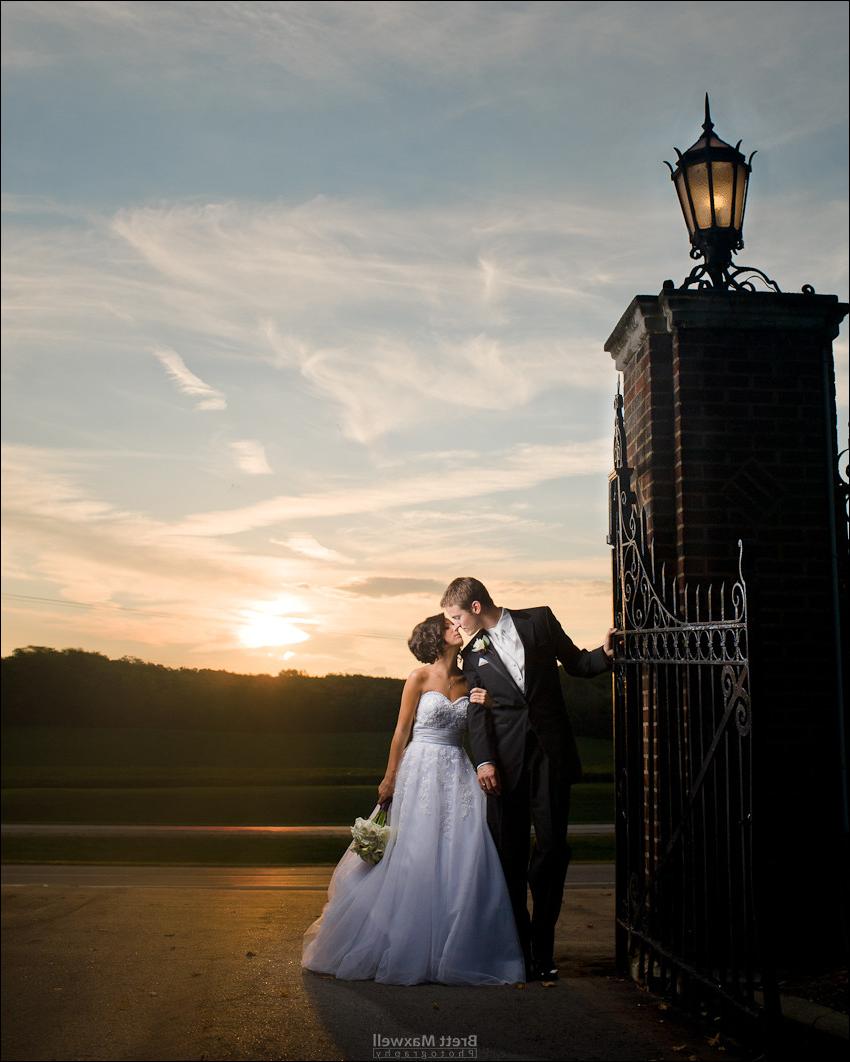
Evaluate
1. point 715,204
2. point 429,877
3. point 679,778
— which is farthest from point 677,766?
point 715,204

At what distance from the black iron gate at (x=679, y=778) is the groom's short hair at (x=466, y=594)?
2.68 feet

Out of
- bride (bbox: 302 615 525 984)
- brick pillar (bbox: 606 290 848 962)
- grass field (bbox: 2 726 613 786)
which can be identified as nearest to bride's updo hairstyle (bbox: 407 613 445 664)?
bride (bbox: 302 615 525 984)

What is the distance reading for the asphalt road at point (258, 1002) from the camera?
15.9 ft

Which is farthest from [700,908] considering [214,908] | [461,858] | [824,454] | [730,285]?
[214,908]

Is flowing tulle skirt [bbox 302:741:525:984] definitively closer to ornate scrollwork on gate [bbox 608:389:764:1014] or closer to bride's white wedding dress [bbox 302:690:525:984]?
bride's white wedding dress [bbox 302:690:525:984]

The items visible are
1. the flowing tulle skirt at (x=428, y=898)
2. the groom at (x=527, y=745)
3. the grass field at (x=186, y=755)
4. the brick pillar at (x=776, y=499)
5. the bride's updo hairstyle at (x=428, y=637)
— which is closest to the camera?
the brick pillar at (x=776, y=499)

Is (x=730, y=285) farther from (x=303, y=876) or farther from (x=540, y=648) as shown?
(x=303, y=876)

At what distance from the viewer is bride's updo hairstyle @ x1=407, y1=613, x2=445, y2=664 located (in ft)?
21.2

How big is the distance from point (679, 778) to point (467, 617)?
1.58m

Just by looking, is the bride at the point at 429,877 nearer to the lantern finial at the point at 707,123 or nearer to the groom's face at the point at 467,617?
the groom's face at the point at 467,617

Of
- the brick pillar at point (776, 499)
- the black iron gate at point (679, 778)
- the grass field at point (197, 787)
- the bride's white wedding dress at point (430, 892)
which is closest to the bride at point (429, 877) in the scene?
the bride's white wedding dress at point (430, 892)

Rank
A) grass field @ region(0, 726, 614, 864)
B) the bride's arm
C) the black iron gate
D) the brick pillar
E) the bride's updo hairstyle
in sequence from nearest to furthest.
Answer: the black iron gate < the brick pillar < the bride's updo hairstyle < the bride's arm < grass field @ region(0, 726, 614, 864)

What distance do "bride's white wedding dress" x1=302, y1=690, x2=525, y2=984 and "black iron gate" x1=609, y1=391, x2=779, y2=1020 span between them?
2.68 ft

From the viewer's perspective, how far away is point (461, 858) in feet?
20.0
